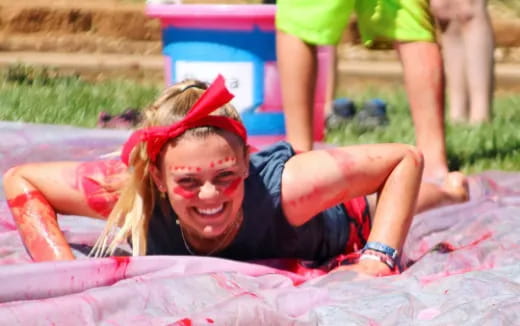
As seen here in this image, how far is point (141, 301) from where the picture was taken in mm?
2686

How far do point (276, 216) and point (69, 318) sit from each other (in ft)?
2.86

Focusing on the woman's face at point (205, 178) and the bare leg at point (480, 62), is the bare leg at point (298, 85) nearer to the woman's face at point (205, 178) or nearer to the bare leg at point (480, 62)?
the woman's face at point (205, 178)

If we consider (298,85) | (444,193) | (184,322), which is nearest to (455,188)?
(444,193)

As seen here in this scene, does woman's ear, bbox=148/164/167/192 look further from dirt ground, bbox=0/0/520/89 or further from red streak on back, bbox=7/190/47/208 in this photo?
dirt ground, bbox=0/0/520/89

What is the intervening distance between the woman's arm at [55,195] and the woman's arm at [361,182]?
0.47 metres

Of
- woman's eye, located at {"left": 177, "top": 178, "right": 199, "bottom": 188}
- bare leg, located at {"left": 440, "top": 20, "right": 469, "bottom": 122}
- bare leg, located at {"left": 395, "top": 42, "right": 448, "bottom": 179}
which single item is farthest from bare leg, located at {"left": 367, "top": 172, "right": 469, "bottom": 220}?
bare leg, located at {"left": 440, "top": 20, "right": 469, "bottom": 122}

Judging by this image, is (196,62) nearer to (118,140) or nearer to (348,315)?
(118,140)

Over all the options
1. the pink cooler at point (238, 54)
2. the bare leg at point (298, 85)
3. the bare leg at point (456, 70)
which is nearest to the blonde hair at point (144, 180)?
the bare leg at point (298, 85)

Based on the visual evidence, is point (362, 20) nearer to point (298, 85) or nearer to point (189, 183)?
point (298, 85)

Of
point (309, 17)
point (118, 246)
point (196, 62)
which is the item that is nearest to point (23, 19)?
point (196, 62)

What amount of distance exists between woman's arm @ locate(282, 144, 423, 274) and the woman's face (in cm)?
20

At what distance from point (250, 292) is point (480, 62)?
332cm

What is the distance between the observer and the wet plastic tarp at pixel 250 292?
2.60m

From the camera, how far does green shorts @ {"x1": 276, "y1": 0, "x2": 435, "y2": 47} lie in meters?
4.33
